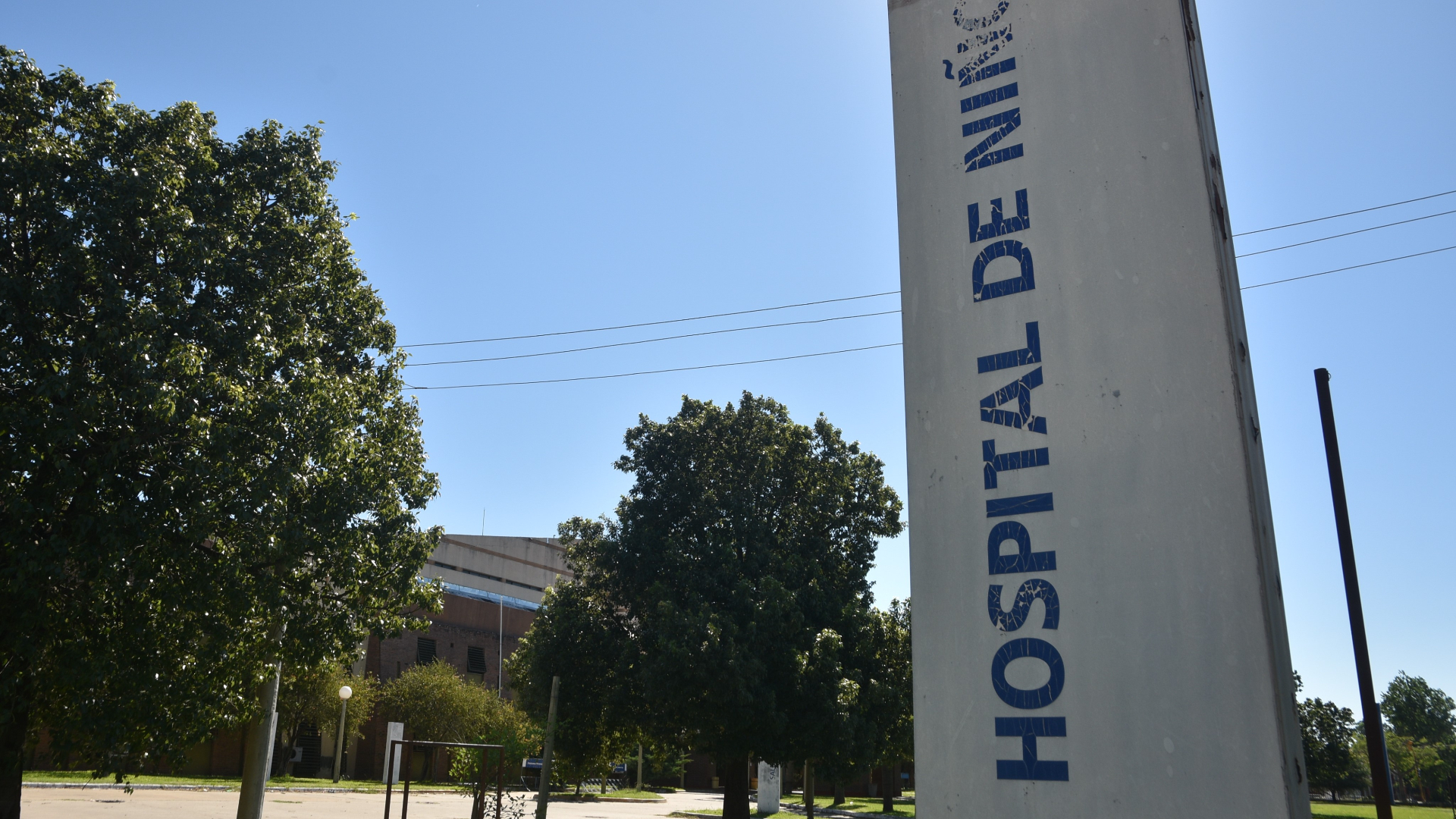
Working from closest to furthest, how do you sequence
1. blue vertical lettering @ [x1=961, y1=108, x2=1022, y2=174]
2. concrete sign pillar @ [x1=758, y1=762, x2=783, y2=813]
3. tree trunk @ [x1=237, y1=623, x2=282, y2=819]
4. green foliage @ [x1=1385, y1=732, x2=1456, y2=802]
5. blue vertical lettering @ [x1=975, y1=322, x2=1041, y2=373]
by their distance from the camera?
1. blue vertical lettering @ [x1=975, y1=322, x2=1041, y2=373]
2. blue vertical lettering @ [x1=961, y1=108, x2=1022, y2=174]
3. tree trunk @ [x1=237, y1=623, x2=282, y2=819]
4. concrete sign pillar @ [x1=758, y1=762, x2=783, y2=813]
5. green foliage @ [x1=1385, y1=732, x2=1456, y2=802]

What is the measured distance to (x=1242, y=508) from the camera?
3.58 meters

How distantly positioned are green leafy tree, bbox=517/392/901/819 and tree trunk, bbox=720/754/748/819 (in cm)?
4

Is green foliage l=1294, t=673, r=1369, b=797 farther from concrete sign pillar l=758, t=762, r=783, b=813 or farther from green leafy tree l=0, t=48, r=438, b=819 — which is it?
green leafy tree l=0, t=48, r=438, b=819

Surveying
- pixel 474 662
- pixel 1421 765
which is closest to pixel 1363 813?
pixel 474 662

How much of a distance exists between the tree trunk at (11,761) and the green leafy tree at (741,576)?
10.3 m

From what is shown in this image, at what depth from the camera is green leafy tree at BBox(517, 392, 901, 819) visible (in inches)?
758

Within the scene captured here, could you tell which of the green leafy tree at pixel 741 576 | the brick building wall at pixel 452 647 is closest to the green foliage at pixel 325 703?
the brick building wall at pixel 452 647

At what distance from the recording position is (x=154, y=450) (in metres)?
10.9

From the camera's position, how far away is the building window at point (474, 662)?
178ft

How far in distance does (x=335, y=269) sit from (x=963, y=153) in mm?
11974

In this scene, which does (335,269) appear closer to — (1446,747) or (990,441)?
(990,441)

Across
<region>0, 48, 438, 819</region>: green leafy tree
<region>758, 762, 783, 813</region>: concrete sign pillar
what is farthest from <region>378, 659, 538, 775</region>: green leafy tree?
<region>0, 48, 438, 819</region>: green leafy tree

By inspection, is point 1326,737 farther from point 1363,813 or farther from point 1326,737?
point 1363,813

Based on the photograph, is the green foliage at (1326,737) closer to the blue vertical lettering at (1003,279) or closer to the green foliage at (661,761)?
the green foliage at (661,761)
